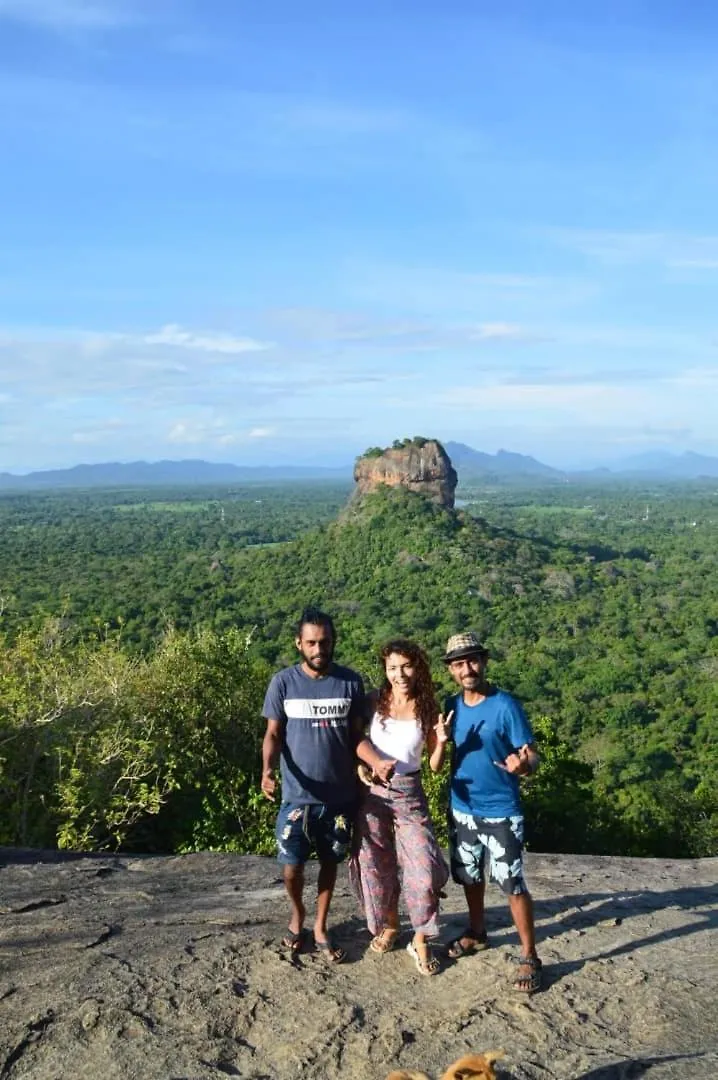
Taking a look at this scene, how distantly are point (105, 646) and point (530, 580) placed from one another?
53.0 metres

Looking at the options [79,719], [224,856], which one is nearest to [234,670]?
[79,719]

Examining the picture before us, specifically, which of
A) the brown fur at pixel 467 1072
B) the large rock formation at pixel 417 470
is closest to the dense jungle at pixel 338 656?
the large rock formation at pixel 417 470

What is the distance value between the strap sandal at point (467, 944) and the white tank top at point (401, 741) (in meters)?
1.20

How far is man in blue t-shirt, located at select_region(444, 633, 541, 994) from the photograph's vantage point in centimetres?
508

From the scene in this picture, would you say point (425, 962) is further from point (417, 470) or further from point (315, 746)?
point (417, 470)

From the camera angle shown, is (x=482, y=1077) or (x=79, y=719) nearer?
(x=482, y=1077)

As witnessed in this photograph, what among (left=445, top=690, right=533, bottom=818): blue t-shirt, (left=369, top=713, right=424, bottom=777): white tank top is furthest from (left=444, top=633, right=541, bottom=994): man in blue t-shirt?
(left=369, top=713, right=424, bottom=777): white tank top

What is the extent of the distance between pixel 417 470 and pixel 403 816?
71675 mm

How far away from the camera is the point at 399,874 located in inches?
221

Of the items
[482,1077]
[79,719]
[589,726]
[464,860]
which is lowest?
[589,726]

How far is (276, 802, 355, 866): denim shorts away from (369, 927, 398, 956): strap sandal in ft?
1.84

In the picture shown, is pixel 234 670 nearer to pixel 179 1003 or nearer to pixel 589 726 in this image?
pixel 179 1003

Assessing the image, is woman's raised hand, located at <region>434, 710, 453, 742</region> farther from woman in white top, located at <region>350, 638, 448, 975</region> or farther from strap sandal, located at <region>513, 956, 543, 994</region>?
strap sandal, located at <region>513, 956, 543, 994</region>

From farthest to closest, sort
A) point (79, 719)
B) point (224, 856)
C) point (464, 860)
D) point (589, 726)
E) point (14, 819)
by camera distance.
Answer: point (589, 726)
point (79, 719)
point (14, 819)
point (224, 856)
point (464, 860)
